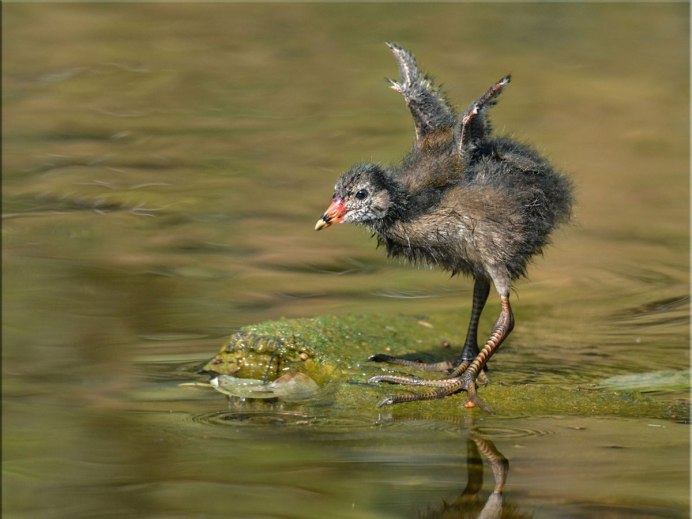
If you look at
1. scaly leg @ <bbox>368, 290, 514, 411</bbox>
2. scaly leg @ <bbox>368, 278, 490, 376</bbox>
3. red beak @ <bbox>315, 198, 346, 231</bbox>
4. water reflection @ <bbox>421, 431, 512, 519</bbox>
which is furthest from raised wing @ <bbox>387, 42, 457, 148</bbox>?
water reflection @ <bbox>421, 431, 512, 519</bbox>

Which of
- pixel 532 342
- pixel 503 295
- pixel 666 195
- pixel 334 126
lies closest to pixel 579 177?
pixel 666 195

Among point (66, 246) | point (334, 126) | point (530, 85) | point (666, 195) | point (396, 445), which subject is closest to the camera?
point (396, 445)

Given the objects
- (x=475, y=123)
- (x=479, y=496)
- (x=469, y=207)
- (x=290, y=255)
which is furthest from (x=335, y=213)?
(x=290, y=255)

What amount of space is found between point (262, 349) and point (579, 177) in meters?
4.78

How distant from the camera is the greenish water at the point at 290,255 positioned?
4641 millimetres

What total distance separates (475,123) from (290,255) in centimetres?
239

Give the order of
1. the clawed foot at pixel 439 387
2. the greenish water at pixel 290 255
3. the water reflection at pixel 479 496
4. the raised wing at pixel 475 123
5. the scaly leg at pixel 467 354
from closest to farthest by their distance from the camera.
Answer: the water reflection at pixel 479 496, the greenish water at pixel 290 255, the clawed foot at pixel 439 387, the raised wing at pixel 475 123, the scaly leg at pixel 467 354

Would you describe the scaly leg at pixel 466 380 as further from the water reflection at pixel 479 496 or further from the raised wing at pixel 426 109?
the raised wing at pixel 426 109

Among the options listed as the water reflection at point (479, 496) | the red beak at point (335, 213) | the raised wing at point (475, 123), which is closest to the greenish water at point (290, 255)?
the water reflection at point (479, 496)

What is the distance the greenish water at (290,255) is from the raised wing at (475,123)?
1.10 meters

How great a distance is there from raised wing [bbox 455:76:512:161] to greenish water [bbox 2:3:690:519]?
1.10m

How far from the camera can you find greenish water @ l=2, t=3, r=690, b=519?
15.2 ft

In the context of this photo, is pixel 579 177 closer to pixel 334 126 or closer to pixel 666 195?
pixel 666 195

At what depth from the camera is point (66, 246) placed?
26.2 feet
